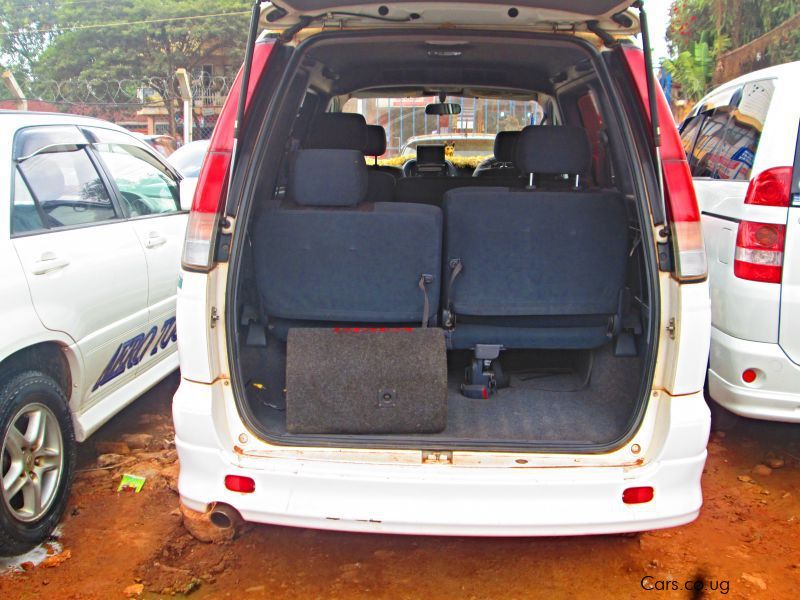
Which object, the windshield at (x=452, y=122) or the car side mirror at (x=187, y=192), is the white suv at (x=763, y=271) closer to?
the windshield at (x=452, y=122)

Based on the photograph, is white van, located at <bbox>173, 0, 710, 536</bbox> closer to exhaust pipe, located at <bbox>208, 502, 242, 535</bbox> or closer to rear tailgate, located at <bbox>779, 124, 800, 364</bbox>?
exhaust pipe, located at <bbox>208, 502, 242, 535</bbox>

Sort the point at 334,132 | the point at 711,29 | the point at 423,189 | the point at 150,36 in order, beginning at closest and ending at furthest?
the point at 334,132
the point at 423,189
the point at 711,29
the point at 150,36

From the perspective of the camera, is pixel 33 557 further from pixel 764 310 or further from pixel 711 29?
pixel 711 29

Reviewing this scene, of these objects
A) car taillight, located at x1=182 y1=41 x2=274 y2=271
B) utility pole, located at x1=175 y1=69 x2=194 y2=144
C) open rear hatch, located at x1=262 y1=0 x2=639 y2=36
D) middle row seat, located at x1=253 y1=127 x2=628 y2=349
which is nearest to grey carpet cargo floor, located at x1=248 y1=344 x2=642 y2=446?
middle row seat, located at x1=253 y1=127 x2=628 y2=349

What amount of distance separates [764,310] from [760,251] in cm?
26

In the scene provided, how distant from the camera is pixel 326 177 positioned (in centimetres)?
263

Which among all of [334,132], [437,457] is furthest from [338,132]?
[437,457]

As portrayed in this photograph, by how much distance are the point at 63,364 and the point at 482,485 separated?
6.39ft

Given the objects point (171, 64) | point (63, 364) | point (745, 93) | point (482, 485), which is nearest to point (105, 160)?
point (63, 364)

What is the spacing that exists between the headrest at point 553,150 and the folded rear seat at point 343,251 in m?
0.52

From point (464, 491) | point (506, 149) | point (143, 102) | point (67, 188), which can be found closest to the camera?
point (464, 491)

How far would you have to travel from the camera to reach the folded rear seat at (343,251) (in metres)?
2.65

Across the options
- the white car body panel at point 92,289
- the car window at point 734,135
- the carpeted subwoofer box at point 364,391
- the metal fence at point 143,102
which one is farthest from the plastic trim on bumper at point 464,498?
the metal fence at point 143,102

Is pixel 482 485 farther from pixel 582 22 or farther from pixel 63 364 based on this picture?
pixel 63 364
